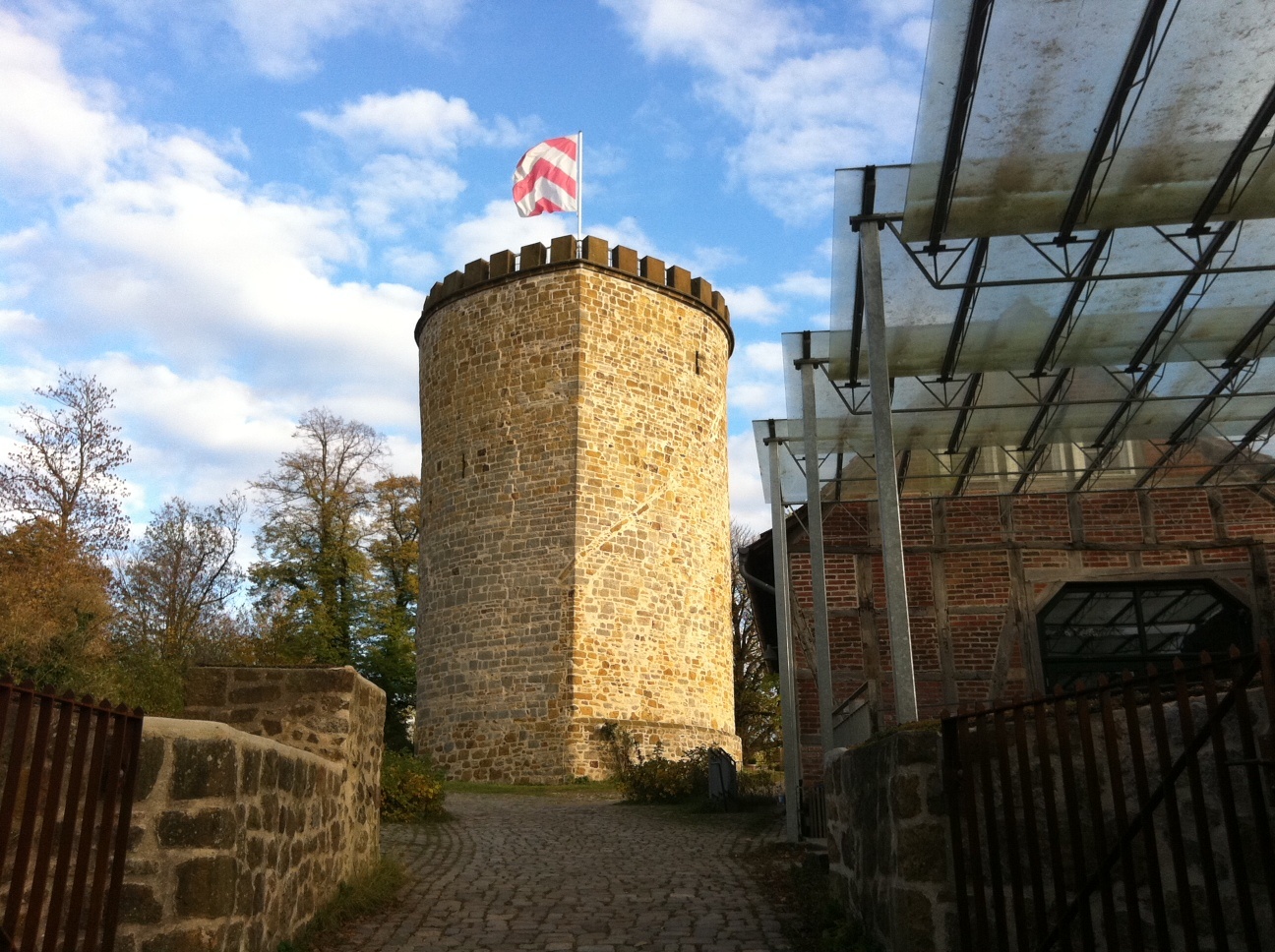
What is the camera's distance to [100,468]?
21.8 metres

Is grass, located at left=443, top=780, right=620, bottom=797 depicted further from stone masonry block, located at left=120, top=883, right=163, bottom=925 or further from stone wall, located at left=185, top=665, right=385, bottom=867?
stone masonry block, located at left=120, top=883, right=163, bottom=925

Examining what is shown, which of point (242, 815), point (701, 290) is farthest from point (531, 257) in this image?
point (242, 815)

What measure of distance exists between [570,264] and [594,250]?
1.80ft

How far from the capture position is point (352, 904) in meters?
6.40

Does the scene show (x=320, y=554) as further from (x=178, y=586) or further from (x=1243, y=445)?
(x=1243, y=445)

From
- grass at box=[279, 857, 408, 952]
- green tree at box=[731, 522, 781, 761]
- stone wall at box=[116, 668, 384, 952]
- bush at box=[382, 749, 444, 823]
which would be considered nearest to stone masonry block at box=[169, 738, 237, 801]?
stone wall at box=[116, 668, 384, 952]

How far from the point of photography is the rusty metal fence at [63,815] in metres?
2.99

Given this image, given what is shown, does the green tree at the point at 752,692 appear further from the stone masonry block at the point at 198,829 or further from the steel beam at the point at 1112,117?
the stone masonry block at the point at 198,829

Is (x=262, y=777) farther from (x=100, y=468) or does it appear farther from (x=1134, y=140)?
(x=100, y=468)

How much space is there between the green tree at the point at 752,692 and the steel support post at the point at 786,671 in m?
18.6

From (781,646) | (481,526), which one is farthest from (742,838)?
(481,526)

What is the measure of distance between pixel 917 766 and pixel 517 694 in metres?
14.5

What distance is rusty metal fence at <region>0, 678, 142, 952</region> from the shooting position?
299 centimetres

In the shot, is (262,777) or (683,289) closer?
(262,777)
